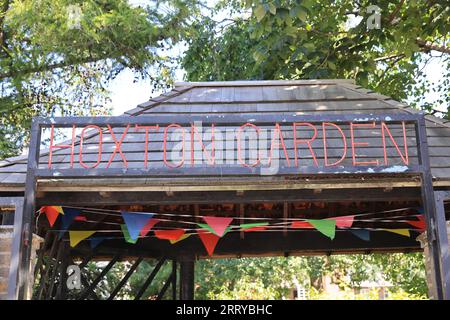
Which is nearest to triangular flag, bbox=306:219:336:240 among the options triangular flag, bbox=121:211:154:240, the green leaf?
triangular flag, bbox=121:211:154:240

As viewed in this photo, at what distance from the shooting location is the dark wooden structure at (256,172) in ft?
→ 16.6

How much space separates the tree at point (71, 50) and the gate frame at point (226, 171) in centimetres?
790

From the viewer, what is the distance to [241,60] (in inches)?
489

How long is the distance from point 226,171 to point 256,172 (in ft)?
0.90

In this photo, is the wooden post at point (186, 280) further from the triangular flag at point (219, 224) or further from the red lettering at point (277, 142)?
the red lettering at point (277, 142)

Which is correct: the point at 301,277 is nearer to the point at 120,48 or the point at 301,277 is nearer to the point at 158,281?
the point at 158,281

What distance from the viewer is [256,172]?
5.05 metres

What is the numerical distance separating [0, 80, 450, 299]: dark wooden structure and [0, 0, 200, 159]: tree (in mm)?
6506

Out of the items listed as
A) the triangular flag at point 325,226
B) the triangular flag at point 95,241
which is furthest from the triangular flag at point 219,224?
the triangular flag at point 95,241

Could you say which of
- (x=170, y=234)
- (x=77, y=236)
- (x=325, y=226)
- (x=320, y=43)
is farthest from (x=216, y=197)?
(x=320, y=43)

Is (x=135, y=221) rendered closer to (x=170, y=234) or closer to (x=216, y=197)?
(x=170, y=234)

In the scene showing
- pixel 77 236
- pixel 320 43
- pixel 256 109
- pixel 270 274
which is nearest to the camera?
pixel 77 236

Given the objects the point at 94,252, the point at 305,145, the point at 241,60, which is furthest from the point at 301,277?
the point at 305,145

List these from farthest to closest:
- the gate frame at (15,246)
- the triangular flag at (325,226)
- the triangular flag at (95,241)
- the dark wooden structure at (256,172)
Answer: the triangular flag at (95,241) → the triangular flag at (325,226) → the dark wooden structure at (256,172) → the gate frame at (15,246)
